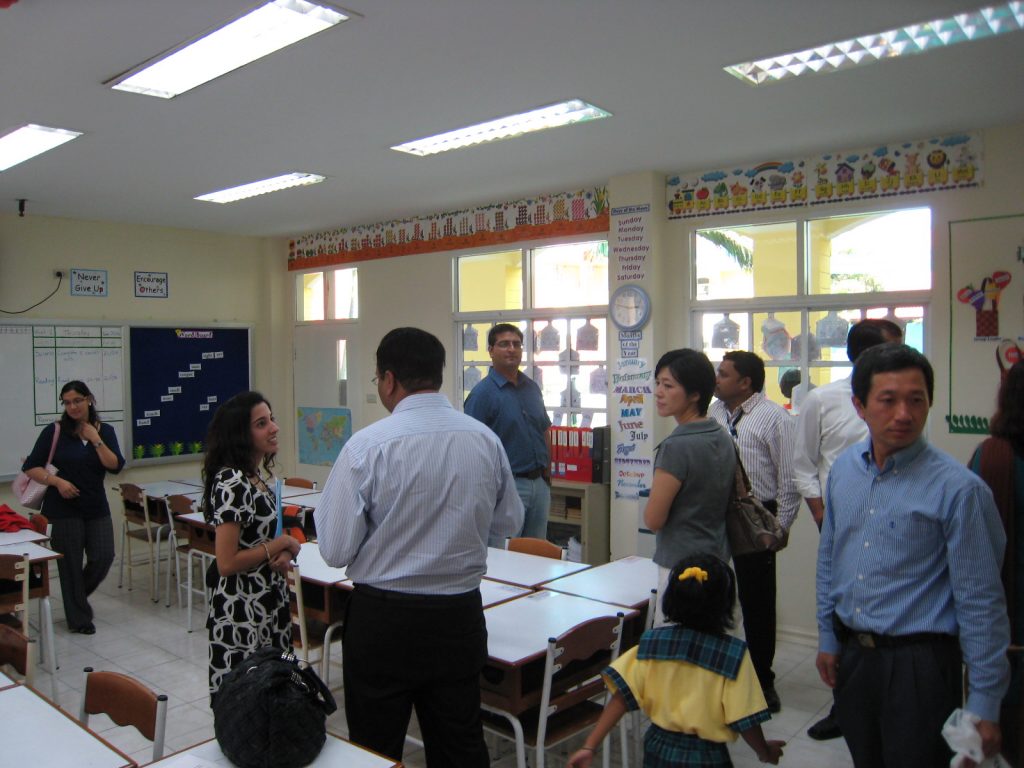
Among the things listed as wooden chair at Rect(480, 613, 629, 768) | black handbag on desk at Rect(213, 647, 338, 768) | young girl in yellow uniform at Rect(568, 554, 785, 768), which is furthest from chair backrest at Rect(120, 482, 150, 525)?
young girl in yellow uniform at Rect(568, 554, 785, 768)

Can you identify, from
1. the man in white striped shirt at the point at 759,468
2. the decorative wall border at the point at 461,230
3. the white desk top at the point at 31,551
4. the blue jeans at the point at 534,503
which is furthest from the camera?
the decorative wall border at the point at 461,230

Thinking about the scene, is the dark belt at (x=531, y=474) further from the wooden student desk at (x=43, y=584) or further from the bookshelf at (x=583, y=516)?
the wooden student desk at (x=43, y=584)

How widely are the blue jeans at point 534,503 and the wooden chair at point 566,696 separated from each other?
1.54 metres

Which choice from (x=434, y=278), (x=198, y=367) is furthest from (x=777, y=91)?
(x=198, y=367)

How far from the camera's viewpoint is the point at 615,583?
3.30 meters

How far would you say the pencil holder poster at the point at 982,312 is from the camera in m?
4.19

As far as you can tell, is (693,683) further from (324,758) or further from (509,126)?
(509,126)

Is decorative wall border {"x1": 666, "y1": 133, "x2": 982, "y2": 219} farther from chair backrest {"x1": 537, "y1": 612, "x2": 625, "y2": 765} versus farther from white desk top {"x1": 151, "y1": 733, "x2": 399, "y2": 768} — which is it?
white desk top {"x1": 151, "y1": 733, "x2": 399, "y2": 768}

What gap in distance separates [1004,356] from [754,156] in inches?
71.0

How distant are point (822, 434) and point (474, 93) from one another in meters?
2.19

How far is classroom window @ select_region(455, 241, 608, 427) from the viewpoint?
5.94 m

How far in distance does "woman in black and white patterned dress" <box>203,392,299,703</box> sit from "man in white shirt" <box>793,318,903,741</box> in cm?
211

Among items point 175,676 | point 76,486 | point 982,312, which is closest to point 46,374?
point 76,486

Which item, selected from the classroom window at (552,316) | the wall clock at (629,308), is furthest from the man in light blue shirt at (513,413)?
the classroom window at (552,316)
